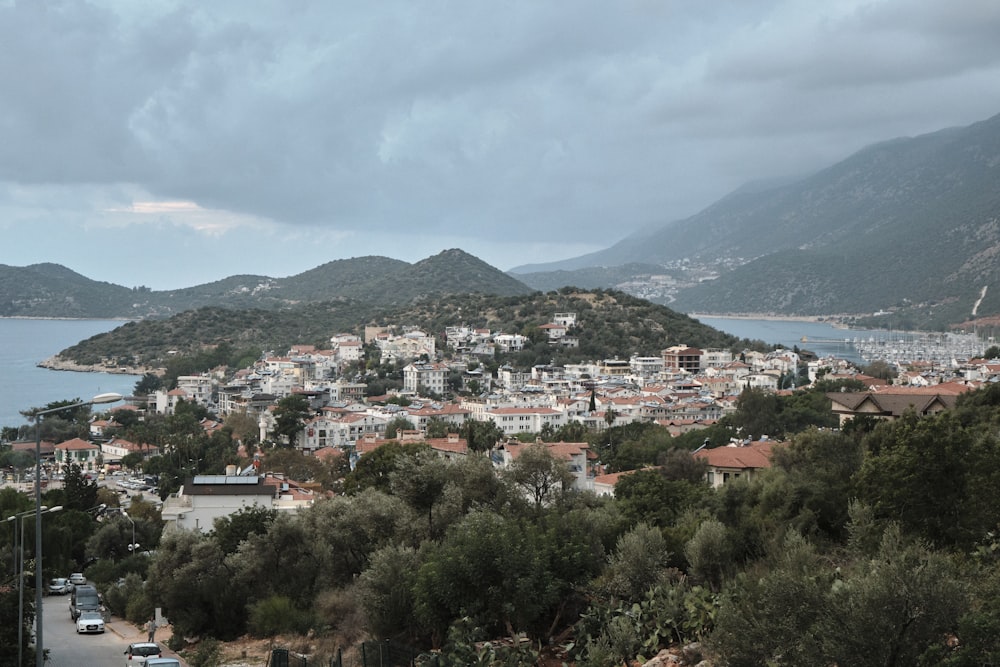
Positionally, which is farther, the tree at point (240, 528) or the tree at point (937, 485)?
the tree at point (240, 528)

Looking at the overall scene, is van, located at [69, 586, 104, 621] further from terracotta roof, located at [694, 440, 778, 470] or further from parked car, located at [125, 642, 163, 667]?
terracotta roof, located at [694, 440, 778, 470]

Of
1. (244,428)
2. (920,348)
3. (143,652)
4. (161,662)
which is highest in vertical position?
(920,348)

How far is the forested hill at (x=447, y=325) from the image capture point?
3898 inches

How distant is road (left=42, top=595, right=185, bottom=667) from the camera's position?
16266mm

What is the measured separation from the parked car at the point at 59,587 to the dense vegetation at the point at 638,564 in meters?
3.35

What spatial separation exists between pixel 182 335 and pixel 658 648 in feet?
418

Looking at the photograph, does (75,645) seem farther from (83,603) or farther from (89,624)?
(83,603)

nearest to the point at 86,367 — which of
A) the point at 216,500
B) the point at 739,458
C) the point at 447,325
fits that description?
the point at 447,325

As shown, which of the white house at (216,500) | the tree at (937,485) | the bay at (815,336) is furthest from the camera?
the bay at (815,336)

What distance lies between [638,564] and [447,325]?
4008 inches

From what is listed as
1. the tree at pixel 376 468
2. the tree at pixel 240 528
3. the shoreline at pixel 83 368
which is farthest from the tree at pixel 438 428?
the shoreline at pixel 83 368

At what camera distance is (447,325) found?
375 feet

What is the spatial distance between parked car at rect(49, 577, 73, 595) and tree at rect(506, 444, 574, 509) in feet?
42.8

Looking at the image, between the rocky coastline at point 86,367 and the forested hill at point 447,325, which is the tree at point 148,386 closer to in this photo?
the forested hill at point 447,325
